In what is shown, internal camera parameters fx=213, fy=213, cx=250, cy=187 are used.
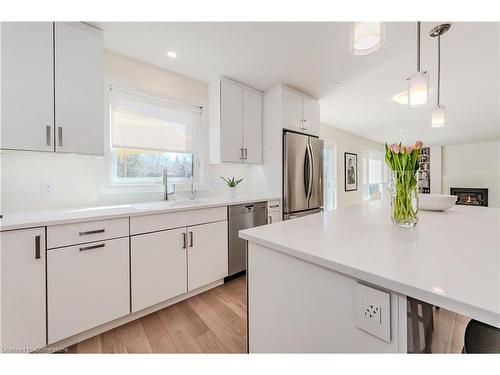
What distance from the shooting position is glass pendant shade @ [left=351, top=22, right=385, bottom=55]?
101cm

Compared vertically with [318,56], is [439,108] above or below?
below

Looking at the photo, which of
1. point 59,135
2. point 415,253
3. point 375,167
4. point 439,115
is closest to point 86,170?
point 59,135

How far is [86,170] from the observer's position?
1.89m

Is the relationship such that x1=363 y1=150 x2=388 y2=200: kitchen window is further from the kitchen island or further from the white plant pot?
the kitchen island

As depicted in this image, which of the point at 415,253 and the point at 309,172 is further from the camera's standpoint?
the point at 309,172

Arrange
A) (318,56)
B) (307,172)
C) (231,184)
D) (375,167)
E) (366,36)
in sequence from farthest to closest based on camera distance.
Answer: (375,167) < (307,172) < (231,184) < (318,56) < (366,36)

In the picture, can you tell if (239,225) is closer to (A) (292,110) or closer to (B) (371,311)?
(A) (292,110)

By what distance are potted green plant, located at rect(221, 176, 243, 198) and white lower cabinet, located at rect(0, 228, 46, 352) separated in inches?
74.0

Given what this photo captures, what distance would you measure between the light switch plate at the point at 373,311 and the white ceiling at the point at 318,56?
1953 millimetres

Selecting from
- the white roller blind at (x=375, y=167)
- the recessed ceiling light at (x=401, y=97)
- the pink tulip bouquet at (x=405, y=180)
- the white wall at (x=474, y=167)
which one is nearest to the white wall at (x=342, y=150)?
the white roller blind at (x=375, y=167)

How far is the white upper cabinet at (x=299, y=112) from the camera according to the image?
110 inches

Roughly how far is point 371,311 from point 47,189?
7.47 feet

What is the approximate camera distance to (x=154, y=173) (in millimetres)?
2387
